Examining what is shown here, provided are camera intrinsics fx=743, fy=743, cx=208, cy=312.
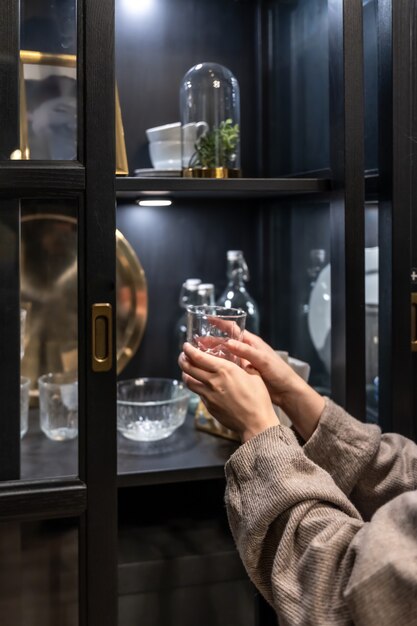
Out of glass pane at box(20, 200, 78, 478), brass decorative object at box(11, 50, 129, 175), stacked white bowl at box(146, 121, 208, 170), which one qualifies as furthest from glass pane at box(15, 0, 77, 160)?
stacked white bowl at box(146, 121, 208, 170)

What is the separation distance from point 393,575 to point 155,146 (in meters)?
1.06

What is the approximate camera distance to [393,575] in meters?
0.71

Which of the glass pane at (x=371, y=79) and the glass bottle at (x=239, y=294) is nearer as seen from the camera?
the glass pane at (x=371, y=79)

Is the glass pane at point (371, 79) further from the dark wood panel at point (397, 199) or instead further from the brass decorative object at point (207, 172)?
the brass decorative object at point (207, 172)

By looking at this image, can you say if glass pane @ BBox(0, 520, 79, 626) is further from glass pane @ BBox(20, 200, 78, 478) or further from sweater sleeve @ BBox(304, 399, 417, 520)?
sweater sleeve @ BBox(304, 399, 417, 520)

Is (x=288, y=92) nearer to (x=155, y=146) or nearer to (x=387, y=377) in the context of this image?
(x=155, y=146)

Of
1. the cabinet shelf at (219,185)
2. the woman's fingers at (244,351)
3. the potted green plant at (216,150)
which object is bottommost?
the woman's fingers at (244,351)

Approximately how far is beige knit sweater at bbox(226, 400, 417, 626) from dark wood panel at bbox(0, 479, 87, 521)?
13.6 inches

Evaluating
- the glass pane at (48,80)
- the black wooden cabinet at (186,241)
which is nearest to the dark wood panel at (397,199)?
the black wooden cabinet at (186,241)

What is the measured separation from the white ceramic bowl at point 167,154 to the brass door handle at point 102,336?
0.48 m

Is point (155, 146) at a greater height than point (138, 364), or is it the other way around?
point (155, 146)

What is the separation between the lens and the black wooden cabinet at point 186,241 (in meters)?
1.14

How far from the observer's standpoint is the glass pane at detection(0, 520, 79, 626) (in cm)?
117

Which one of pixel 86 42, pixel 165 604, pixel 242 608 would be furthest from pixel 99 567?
pixel 86 42
